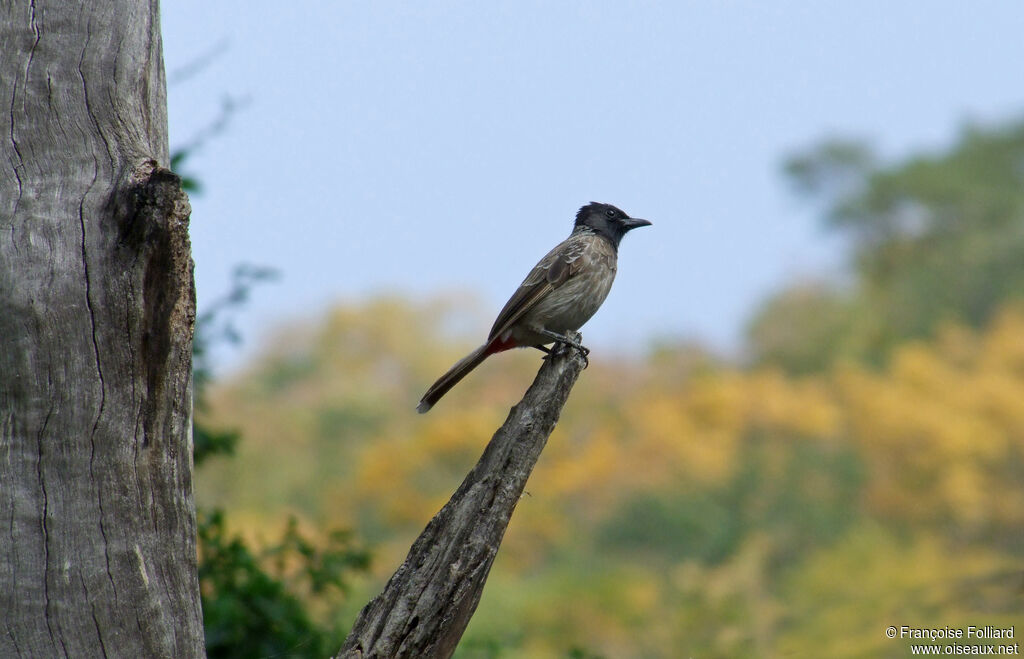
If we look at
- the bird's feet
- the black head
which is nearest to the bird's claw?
the bird's feet

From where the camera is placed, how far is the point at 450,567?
3.25 meters

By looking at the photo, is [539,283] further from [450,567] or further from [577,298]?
[450,567]

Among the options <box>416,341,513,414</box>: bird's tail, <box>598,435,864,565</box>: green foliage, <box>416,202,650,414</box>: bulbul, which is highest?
<box>598,435,864,565</box>: green foliage

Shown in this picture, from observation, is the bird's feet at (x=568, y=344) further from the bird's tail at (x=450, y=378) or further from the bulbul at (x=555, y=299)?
the bird's tail at (x=450, y=378)

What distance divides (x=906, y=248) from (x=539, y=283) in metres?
59.9

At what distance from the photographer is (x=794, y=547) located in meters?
32.4

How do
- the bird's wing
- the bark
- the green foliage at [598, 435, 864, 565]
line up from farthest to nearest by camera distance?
the green foliage at [598, 435, 864, 565] → the bird's wing → the bark

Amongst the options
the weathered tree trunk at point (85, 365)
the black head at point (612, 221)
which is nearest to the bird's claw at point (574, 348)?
the black head at point (612, 221)

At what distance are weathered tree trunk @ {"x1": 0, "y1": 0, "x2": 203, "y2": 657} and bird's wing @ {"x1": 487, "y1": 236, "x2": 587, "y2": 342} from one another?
8.10ft

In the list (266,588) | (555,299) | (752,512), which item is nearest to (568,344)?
(555,299)

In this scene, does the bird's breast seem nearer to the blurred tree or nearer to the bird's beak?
the bird's beak

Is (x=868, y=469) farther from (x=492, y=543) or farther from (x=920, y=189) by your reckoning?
(x=492, y=543)

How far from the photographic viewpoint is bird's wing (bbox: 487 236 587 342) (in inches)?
215

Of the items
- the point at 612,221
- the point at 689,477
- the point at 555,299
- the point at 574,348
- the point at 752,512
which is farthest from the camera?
the point at 689,477
